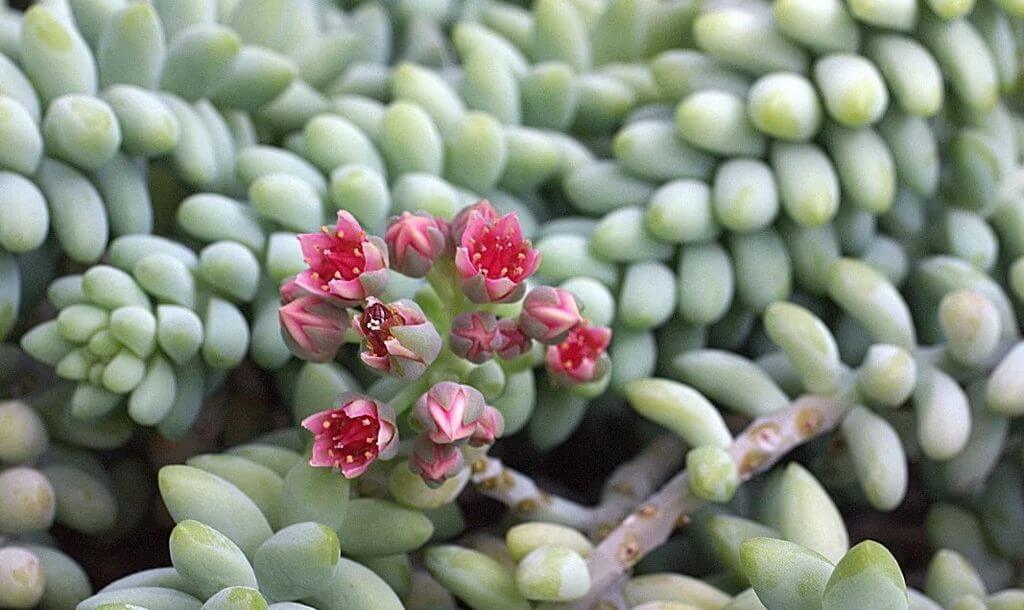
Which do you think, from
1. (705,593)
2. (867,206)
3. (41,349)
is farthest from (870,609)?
(41,349)

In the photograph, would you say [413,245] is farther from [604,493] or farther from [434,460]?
[604,493]

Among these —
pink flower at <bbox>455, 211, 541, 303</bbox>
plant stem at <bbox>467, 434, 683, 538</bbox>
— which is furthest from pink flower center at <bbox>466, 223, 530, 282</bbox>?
plant stem at <bbox>467, 434, 683, 538</bbox>

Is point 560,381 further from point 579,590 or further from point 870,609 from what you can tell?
point 870,609

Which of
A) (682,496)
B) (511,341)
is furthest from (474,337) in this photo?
(682,496)

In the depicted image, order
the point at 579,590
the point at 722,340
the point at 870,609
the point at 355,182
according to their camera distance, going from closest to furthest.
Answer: the point at 870,609, the point at 579,590, the point at 355,182, the point at 722,340

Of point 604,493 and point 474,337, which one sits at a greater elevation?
point 474,337

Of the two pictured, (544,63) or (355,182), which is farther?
(544,63)

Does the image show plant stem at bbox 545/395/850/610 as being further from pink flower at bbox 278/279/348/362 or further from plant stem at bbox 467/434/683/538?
pink flower at bbox 278/279/348/362
